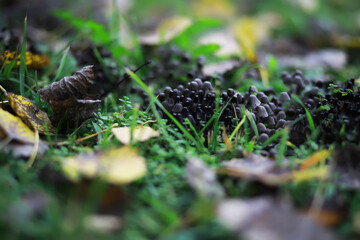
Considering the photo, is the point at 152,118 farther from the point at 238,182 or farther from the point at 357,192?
the point at 357,192

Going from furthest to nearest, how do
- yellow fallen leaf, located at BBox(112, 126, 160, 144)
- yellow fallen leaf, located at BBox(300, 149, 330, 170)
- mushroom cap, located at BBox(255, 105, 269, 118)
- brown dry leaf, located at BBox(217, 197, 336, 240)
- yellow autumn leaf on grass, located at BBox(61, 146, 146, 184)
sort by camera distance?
mushroom cap, located at BBox(255, 105, 269, 118), yellow fallen leaf, located at BBox(112, 126, 160, 144), yellow fallen leaf, located at BBox(300, 149, 330, 170), yellow autumn leaf on grass, located at BBox(61, 146, 146, 184), brown dry leaf, located at BBox(217, 197, 336, 240)

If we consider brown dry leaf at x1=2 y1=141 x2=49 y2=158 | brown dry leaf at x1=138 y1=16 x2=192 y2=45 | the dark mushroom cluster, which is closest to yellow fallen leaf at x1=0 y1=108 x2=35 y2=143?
brown dry leaf at x1=2 y1=141 x2=49 y2=158

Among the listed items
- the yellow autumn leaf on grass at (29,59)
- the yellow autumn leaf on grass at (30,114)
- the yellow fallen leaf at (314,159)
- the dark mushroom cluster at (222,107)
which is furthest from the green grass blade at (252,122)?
the yellow autumn leaf on grass at (29,59)

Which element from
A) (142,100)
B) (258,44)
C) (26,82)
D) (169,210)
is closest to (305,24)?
(258,44)

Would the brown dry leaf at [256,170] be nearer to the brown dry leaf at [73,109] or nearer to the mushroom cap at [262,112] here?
the mushroom cap at [262,112]

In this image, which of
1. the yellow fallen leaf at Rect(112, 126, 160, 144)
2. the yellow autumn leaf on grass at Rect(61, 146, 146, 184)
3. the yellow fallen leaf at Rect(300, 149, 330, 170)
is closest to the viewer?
the yellow autumn leaf on grass at Rect(61, 146, 146, 184)

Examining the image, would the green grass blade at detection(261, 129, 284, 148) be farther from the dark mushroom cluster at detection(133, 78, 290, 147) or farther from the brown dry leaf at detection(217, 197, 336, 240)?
the brown dry leaf at detection(217, 197, 336, 240)
